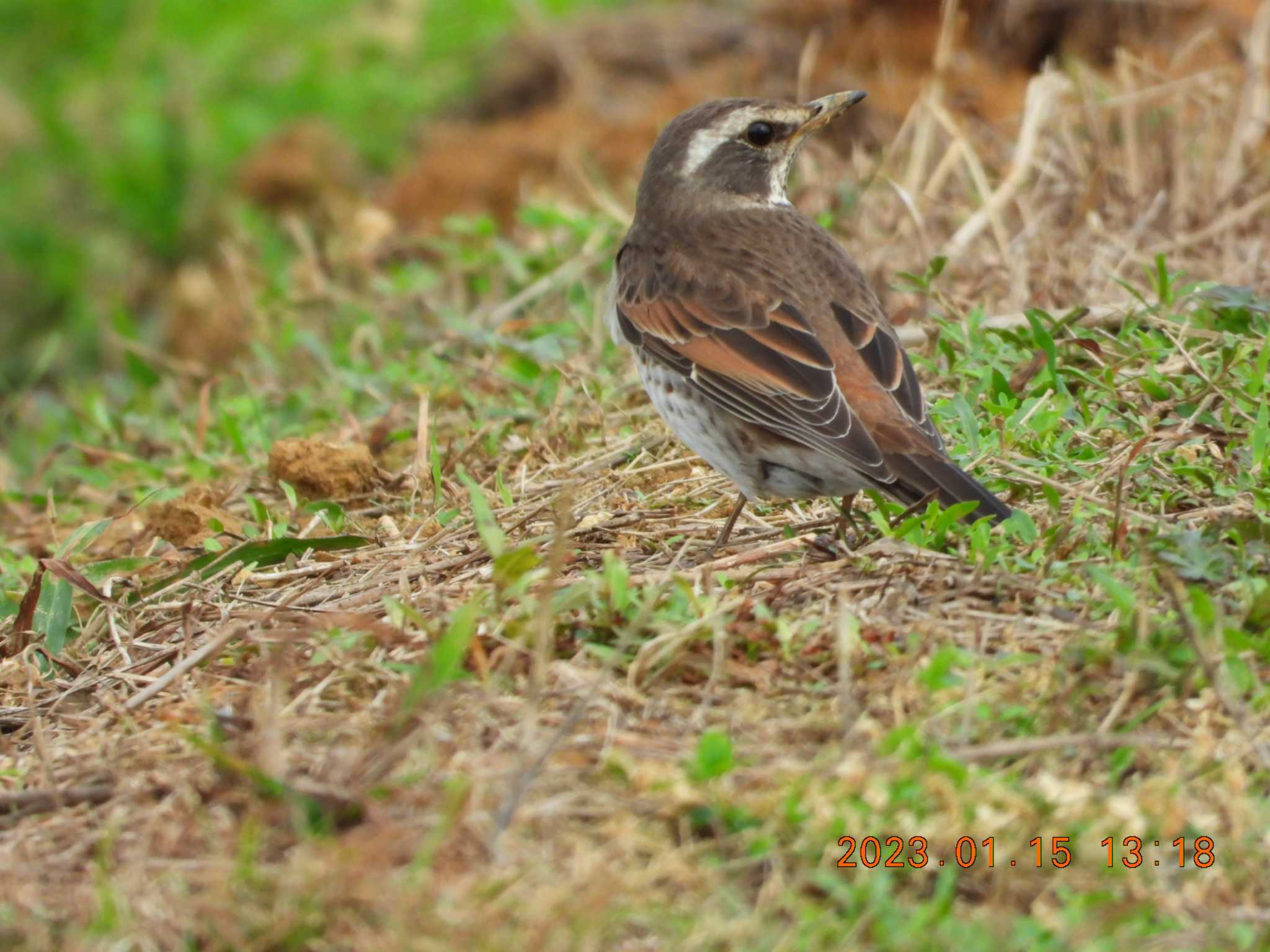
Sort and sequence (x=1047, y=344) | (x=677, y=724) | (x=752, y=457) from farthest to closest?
(x=1047, y=344), (x=752, y=457), (x=677, y=724)

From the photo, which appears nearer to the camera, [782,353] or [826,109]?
[782,353]

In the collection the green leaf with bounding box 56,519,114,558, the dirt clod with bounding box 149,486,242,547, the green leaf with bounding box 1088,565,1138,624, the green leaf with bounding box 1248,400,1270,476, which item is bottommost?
the dirt clod with bounding box 149,486,242,547

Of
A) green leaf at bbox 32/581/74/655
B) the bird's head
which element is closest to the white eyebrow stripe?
the bird's head

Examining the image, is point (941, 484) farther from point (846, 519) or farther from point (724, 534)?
point (724, 534)

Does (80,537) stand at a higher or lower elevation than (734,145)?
lower

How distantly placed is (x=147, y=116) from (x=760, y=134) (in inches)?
290

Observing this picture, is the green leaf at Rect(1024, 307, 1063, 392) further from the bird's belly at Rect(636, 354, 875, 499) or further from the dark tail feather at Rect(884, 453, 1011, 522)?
the dark tail feather at Rect(884, 453, 1011, 522)

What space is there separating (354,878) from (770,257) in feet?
10.0

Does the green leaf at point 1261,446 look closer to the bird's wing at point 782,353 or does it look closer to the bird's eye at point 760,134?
the bird's wing at point 782,353

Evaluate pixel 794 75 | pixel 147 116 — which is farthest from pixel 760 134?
pixel 147 116

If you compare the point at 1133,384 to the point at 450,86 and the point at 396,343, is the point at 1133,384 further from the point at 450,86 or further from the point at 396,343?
the point at 450,86
